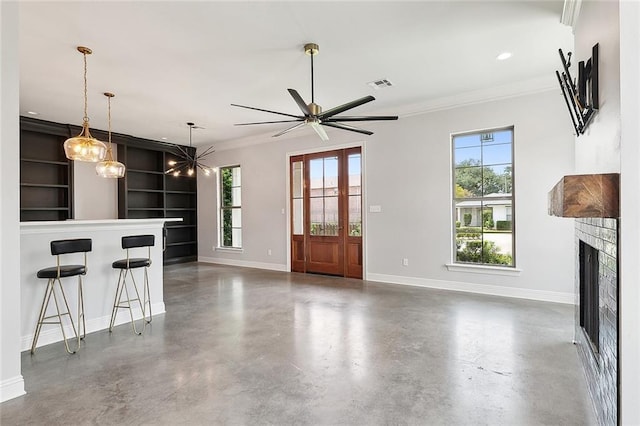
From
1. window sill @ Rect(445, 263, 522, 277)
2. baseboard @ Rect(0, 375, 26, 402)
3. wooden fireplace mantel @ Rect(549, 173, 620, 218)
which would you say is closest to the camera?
wooden fireplace mantel @ Rect(549, 173, 620, 218)

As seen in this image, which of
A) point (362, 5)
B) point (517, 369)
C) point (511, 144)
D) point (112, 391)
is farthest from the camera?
point (511, 144)

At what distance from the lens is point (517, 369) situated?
2566 millimetres

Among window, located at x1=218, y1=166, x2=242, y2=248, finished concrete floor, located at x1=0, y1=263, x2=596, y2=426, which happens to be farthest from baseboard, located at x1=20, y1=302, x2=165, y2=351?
window, located at x1=218, y1=166, x2=242, y2=248

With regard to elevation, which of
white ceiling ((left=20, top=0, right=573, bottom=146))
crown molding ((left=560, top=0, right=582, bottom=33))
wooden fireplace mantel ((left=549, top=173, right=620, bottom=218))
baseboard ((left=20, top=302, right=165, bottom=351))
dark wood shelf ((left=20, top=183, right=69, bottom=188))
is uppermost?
white ceiling ((left=20, top=0, right=573, bottom=146))

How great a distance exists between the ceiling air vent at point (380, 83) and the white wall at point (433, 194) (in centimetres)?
→ 112

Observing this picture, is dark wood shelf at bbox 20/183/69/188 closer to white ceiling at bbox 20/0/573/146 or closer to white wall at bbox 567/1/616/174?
white ceiling at bbox 20/0/573/146

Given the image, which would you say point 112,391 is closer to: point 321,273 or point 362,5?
point 362,5

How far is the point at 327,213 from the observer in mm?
6586

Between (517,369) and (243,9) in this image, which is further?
(243,9)

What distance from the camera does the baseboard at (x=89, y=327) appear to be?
3.02 metres

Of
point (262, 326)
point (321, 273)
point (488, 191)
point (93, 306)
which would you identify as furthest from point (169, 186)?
point (488, 191)

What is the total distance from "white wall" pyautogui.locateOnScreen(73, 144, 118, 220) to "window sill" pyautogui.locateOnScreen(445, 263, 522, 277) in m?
7.11

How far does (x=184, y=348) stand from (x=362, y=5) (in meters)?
3.49

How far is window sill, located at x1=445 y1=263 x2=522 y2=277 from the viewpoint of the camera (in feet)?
15.3
